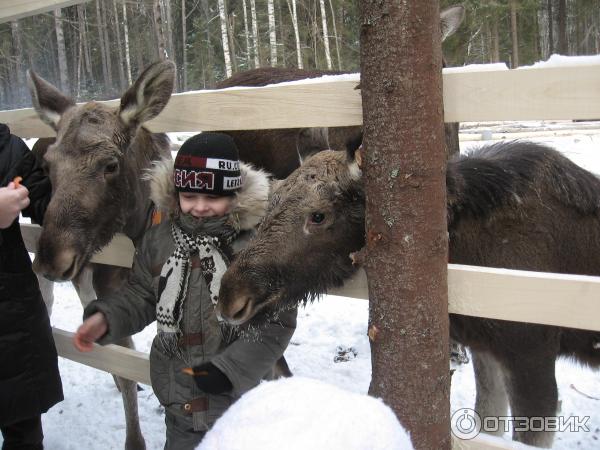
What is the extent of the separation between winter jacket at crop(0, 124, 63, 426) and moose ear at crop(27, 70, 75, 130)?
0.94ft

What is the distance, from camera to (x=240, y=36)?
92.1ft

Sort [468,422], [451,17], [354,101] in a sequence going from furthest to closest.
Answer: [451,17] → [468,422] → [354,101]

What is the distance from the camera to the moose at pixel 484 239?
7.90 ft

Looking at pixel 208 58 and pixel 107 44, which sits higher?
pixel 107 44

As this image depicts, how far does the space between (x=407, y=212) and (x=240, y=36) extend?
1118 inches

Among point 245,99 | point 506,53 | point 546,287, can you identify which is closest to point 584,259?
point 546,287

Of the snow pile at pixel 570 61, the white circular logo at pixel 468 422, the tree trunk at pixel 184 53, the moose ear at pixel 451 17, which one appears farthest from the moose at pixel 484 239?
the tree trunk at pixel 184 53

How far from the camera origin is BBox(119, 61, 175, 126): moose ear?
282cm

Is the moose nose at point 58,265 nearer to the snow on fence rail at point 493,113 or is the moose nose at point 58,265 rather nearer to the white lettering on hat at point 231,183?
the white lettering on hat at point 231,183

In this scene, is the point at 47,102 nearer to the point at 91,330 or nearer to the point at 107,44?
the point at 91,330

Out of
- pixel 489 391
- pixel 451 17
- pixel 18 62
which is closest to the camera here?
pixel 489 391

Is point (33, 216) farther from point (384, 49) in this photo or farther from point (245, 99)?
point (384, 49)

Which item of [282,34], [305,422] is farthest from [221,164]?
[282,34]

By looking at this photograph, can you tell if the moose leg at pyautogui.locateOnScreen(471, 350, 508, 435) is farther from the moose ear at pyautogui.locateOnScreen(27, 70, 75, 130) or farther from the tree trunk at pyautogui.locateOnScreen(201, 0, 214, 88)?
the tree trunk at pyautogui.locateOnScreen(201, 0, 214, 88)
